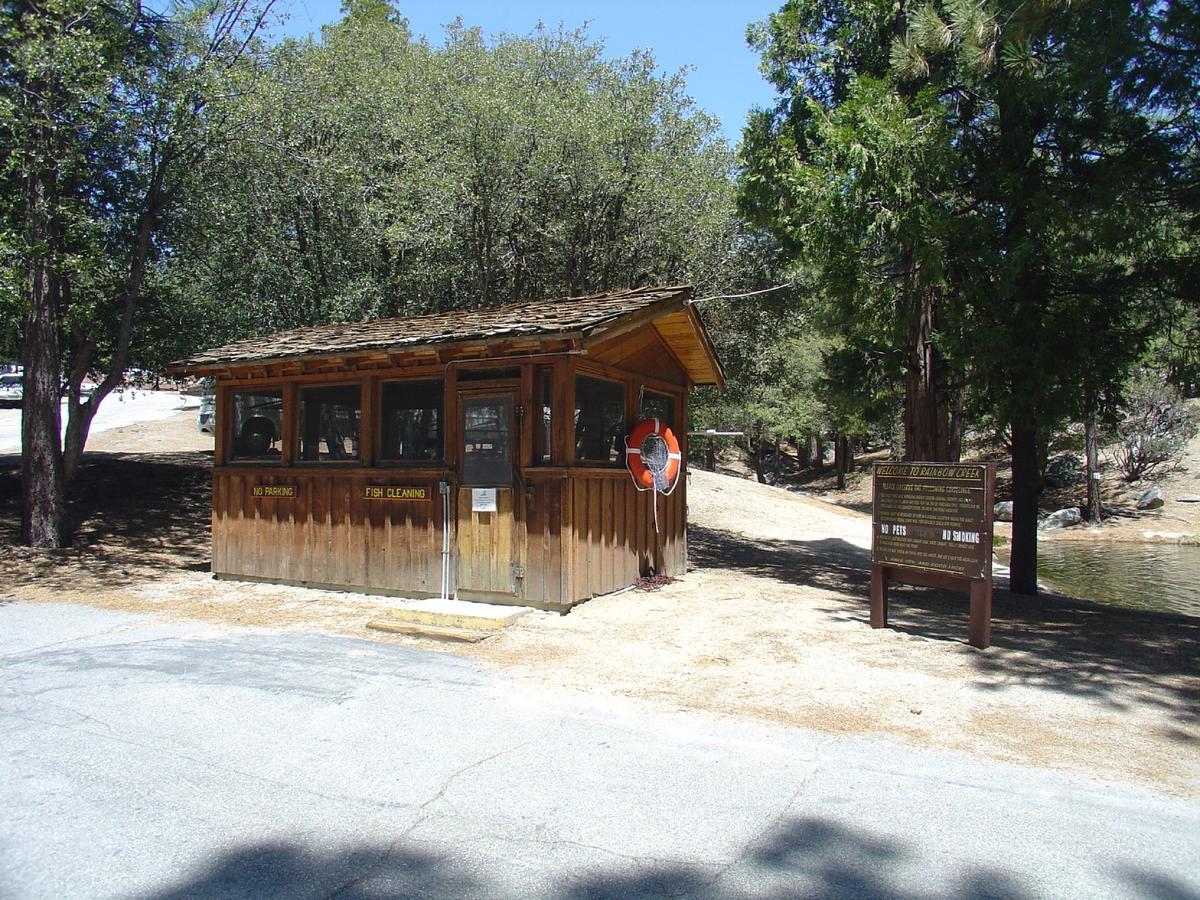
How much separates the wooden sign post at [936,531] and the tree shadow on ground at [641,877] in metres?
3.89

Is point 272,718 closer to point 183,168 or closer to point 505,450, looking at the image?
point 505,450

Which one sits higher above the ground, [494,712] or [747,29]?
[747,29]

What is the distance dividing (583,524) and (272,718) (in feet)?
13.8

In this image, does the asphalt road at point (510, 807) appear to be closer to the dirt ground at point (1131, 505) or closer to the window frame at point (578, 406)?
the window frame at point (578, 406)

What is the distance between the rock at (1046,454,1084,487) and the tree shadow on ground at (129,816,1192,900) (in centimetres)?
3233

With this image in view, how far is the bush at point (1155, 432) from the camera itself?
29328 millimetres

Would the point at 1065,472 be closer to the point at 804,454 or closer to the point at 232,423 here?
the point at 804,454

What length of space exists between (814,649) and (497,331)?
4.28m

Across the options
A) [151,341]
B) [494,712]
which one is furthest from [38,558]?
[494,712]

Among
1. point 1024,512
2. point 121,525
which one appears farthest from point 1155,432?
point 121,525

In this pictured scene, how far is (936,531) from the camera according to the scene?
745 cm

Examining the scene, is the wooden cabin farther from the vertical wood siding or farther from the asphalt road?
the asphalt road

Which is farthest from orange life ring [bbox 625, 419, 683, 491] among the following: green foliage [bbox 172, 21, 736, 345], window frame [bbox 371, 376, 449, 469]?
green foliage [bbox 172, 21, 736, 345]

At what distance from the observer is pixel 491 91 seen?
15.7m
